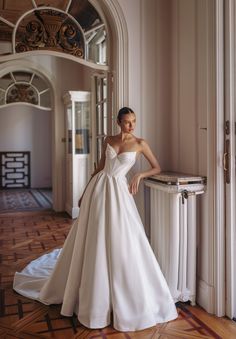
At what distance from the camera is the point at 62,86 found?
6750 millimetres

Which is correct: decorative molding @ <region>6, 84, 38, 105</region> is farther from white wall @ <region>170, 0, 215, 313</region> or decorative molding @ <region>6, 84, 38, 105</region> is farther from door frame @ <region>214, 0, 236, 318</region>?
door frame @ <region>214, 0, 236, 318</region>

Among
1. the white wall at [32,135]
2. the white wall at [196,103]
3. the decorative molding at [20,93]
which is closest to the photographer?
the white wall at [196,103]

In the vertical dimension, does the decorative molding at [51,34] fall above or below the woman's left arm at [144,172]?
above

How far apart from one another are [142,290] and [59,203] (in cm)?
465

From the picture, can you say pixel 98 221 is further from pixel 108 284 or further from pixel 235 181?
pixel 235 181

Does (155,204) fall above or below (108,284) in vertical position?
above

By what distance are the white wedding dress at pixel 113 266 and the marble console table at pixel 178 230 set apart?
18 centimetres

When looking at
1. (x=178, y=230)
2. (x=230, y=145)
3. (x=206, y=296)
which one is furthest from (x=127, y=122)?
(x=206, y=296)

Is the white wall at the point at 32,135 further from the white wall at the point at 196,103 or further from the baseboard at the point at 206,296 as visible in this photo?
the baseboard at the point at 206,296

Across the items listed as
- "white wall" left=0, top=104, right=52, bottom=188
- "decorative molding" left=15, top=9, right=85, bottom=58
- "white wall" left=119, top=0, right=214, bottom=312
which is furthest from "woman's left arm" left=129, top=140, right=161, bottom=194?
"white wall" left=0, top=104, right=52, bottom=188

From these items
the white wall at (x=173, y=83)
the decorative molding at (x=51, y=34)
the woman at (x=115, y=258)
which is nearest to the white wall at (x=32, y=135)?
the decorative molding at (x=51, y=34)

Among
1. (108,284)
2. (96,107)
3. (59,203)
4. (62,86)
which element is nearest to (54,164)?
(59,203)

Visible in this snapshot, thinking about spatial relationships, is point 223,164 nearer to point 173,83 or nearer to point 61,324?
point 173,83

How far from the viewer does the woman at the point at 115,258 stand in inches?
95.0
